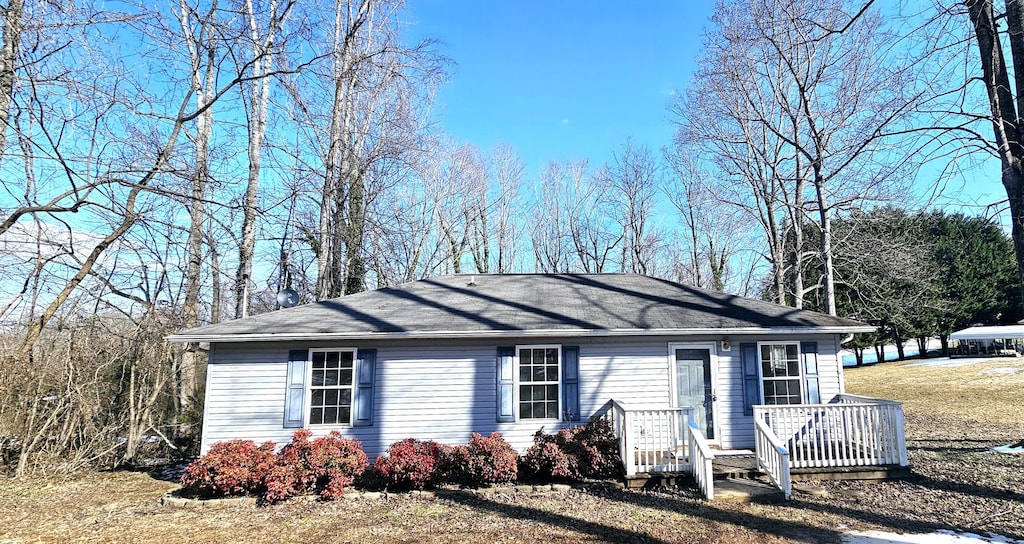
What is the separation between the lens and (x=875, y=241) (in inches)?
615

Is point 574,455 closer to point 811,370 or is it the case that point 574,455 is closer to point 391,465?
point 391,465

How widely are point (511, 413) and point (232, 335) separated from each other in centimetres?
487

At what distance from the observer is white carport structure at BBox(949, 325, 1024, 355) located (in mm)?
27144

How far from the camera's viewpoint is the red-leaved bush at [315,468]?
24.0 ft

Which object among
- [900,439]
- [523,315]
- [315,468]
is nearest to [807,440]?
[900,439]

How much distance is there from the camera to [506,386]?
29.5 ft

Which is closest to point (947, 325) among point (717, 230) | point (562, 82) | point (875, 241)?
point (717, 230)

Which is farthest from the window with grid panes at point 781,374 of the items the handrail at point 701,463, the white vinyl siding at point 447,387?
the handrail at point 701,463

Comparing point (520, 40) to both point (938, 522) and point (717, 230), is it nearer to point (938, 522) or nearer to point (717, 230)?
point (938, 522)

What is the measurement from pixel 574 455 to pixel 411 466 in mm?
2513

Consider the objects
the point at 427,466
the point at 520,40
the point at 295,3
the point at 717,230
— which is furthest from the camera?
the point at 717,230

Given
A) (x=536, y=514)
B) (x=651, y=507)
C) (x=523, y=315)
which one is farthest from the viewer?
(x=523, y=315)

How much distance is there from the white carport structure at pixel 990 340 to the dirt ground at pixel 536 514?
82.3 ft

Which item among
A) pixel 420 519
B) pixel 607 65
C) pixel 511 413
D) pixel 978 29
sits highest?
pixel 607 65
